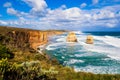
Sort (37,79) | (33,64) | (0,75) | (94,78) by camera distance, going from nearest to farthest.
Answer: (0,75) → (37,79) → (33,64) → (94,78)

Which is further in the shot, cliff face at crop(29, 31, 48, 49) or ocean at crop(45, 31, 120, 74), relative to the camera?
cliff face at crop(29, 31, 48, 49)

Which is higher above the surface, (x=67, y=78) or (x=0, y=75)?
(x=0, y=75)

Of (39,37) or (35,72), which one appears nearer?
(35,72)

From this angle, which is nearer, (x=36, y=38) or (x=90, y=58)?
(x=90, y=58)

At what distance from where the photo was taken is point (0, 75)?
270 inches

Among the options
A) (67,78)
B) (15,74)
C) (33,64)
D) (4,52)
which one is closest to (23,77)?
(15,74)

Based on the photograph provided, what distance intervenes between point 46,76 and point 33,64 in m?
0.72

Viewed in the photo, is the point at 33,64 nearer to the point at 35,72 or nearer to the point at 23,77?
the point at 35,72

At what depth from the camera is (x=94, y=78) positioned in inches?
425

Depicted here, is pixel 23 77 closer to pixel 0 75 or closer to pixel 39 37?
pixel 0 75

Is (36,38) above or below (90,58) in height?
above

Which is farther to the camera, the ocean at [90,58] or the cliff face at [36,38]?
the cliff face at [36,38]

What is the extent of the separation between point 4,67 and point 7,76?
293 mm

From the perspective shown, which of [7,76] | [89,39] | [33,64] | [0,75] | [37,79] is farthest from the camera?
[89,39]
